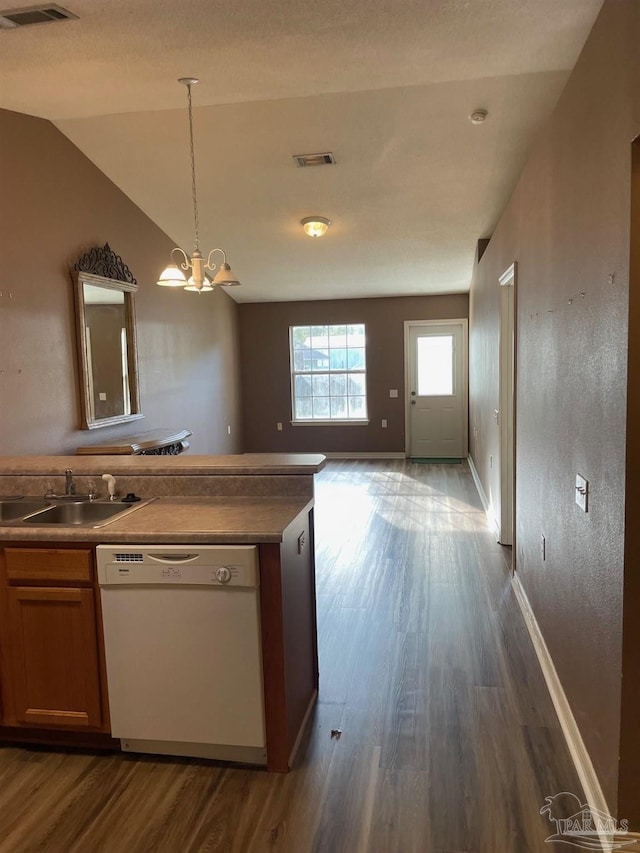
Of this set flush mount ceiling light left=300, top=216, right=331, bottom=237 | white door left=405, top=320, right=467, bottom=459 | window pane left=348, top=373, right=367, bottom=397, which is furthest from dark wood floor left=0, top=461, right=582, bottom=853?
window pane left=348, top=373, right=367, bottom=397

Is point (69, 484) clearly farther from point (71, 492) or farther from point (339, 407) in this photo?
point (339, 407)

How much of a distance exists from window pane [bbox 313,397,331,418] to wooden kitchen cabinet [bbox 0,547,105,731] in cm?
668

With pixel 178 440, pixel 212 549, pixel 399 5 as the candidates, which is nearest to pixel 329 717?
pixel 212 549

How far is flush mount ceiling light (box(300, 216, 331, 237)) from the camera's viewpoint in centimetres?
533

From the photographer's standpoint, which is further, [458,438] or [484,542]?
[458,438]

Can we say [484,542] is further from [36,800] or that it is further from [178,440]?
[36,800]

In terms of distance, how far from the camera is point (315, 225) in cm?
532

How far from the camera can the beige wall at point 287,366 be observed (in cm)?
838

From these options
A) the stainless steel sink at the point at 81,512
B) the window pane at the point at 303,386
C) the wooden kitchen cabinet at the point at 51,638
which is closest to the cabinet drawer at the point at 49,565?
the wooden kitchen cabinet at the point at 51,638

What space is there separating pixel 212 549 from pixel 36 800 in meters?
1.03

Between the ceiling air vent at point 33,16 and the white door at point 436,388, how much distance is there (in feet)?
21.1

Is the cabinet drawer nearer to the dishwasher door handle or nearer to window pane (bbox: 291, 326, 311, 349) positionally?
the dishwasher door handle

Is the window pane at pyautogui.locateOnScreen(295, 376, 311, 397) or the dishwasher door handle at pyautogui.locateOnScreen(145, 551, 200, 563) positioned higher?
the window pane at pyautogui.locateOnScreen(295, 376, 311, 397)

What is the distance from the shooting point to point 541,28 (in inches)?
96.0
